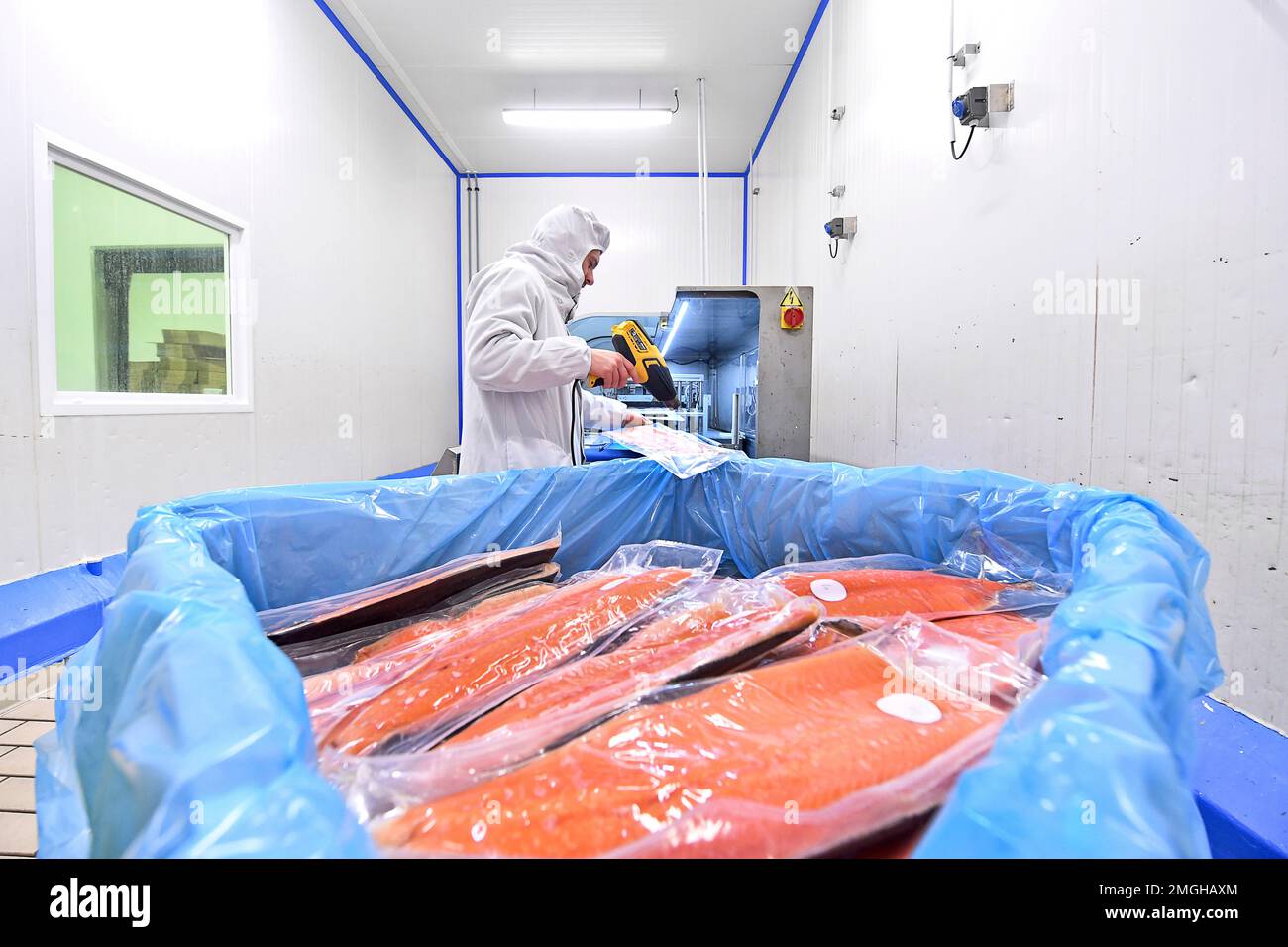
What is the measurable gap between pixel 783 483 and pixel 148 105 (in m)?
2.79

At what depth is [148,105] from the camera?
2.22 metres

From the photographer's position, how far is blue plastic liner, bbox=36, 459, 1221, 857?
0.32 meters

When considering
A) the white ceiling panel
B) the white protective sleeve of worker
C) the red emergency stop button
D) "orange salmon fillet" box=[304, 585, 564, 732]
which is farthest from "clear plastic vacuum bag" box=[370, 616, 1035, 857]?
the white ceiling panel

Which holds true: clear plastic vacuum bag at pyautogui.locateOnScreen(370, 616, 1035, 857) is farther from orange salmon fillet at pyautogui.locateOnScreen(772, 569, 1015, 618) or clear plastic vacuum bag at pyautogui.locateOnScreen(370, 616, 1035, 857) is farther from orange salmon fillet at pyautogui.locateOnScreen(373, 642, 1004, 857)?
orange salmon fillet at pyautogui.locateOnScreen(772, 569, 1015, 618)

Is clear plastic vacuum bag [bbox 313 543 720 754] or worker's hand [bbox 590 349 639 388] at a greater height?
worker's hand [bbox 590 349 639 388]

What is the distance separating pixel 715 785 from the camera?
459 mm

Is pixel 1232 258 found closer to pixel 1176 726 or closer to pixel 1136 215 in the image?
pixel 1136 215

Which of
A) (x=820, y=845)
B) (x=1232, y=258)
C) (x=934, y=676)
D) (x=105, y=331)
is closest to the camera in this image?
(x=820, y=845)

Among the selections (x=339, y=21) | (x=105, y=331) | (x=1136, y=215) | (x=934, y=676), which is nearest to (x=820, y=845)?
(x=934, y=676)

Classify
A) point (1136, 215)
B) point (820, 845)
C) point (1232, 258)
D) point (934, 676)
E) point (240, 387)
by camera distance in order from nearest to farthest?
point (820, 845)
point (934, 676)
point (1232, 258)
point (1136, 215)
point (240, 387)

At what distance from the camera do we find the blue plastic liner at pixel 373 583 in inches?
12.7

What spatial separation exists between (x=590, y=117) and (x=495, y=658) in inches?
184

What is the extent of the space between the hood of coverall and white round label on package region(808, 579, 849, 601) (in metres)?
1.26

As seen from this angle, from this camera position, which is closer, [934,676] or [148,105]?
[934,676]
